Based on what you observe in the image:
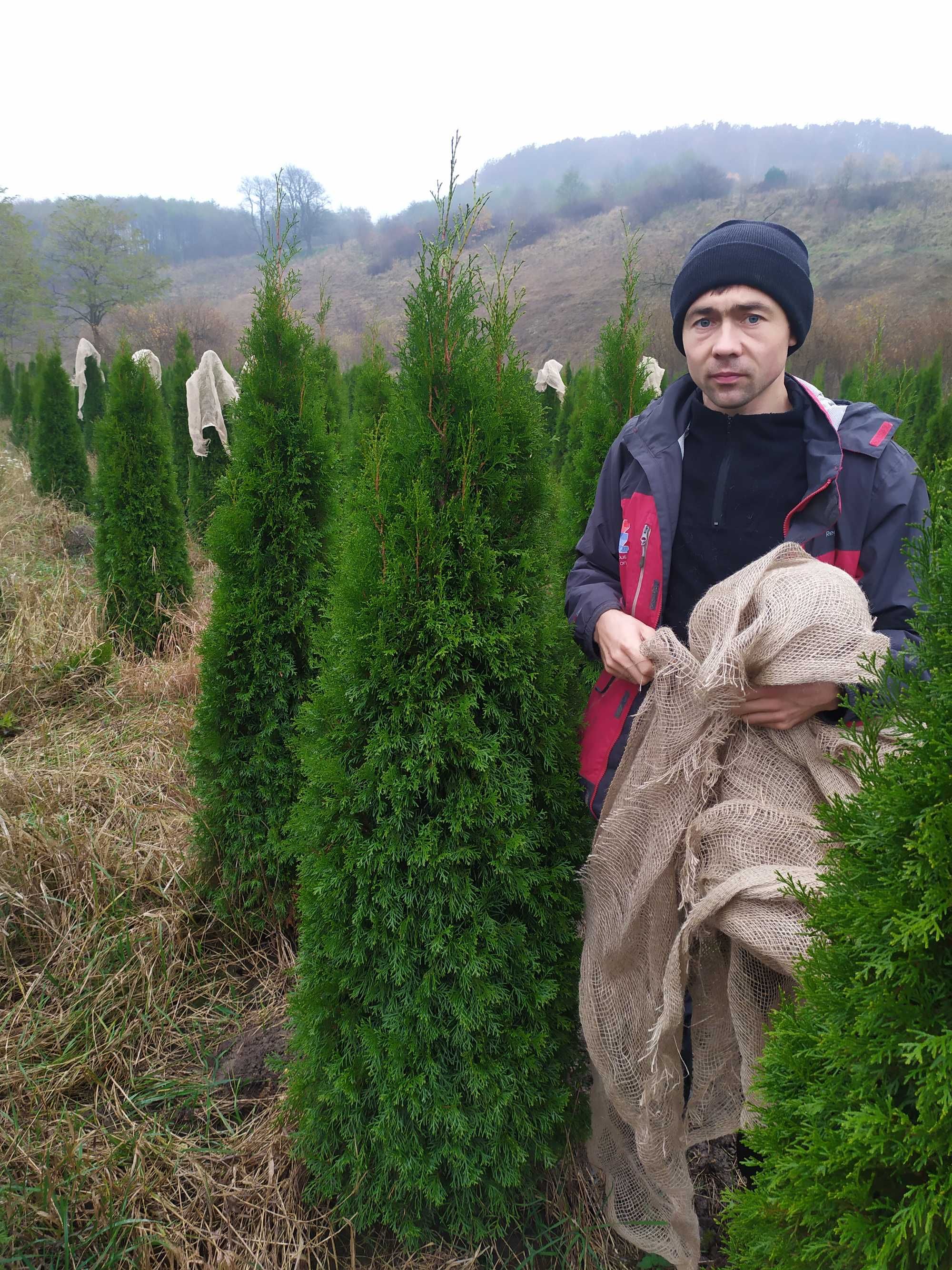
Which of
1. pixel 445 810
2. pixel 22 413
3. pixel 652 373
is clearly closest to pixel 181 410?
pixel 22 413

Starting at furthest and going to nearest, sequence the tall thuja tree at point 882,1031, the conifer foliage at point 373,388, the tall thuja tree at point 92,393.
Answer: the tall thuja tree at point 92,393
the conifer foliage at point 373,388
the tall thuja tree at point 882,1031

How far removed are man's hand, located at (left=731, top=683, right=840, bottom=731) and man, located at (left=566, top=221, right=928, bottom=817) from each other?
17 mm

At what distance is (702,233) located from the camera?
4453 cm

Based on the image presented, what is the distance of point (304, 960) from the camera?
205 centimetres

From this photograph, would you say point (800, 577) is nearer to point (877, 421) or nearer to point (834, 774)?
point (834, 774)

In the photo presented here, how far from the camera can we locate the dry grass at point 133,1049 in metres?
2.07

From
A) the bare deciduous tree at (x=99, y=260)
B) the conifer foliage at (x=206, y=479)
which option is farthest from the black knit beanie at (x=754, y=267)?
the bare deciduous tree at (x=99, y=260)

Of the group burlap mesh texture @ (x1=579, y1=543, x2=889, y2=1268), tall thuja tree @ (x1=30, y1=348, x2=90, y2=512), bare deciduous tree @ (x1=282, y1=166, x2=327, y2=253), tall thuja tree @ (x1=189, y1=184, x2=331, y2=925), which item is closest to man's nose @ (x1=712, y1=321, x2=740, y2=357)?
burlap mesh texture @ (x1=579, y1=543, x2=889, y2=1268)

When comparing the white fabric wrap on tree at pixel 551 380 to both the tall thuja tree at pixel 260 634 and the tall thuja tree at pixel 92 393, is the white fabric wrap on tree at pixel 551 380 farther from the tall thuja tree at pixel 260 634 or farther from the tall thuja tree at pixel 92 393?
the tall thuja tree at pixel 260 634

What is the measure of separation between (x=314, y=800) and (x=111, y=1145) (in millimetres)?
1411

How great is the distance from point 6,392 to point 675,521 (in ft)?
81.5

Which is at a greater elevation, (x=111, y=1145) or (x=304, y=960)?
(x=304, y=960)

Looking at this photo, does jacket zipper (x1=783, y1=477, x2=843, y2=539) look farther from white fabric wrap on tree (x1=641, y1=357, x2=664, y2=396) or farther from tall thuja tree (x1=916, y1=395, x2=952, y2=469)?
tall thuja tree (x1=916, y1=395, x2=952, y2=469)

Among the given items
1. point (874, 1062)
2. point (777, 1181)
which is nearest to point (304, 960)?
point (777, 1181)
